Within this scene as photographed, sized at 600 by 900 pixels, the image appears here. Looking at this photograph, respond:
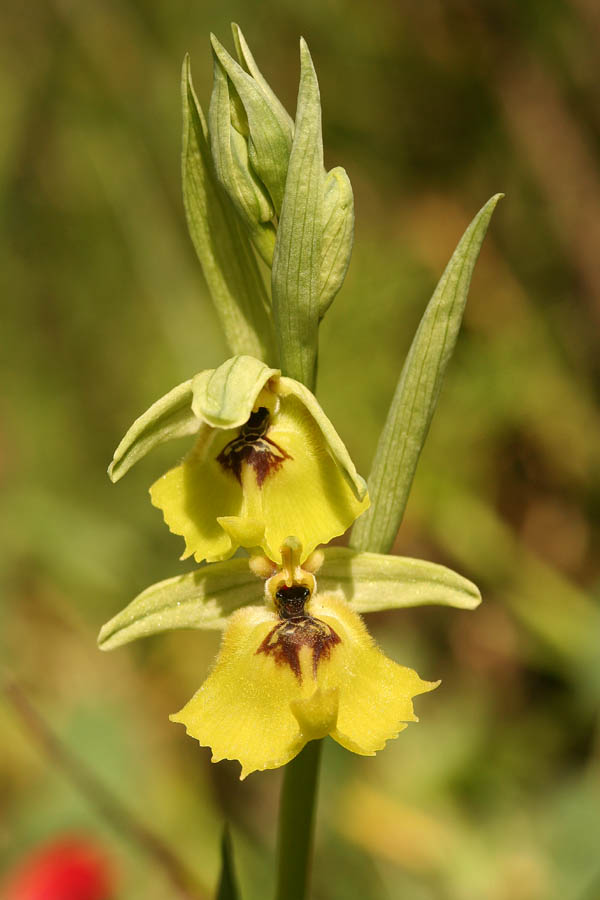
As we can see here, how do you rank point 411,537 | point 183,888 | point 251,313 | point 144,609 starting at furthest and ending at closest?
1. point 411,537
2. point 183,888
3. point 251,313
4. point 144,609

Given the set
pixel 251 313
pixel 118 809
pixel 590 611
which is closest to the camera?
pixel 251 313

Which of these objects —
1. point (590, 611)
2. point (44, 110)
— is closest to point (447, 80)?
point (44, 110)

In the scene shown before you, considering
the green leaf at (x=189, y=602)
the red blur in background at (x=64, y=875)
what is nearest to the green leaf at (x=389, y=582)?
the green leaf at (x=189, y=602)

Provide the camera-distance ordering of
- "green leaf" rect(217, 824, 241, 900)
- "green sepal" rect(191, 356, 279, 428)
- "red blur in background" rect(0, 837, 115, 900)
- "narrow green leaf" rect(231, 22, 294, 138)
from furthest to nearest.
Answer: "red blur in background" rect(0, 837, 115, 900)
"green leaf" rect(217, 824, 241, 900)
"narrow green leaf" rect(231, 22, 294, 138)
"green sepal" rect(191, 356, 279, 428)

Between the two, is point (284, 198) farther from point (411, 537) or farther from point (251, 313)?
point (411, 537)

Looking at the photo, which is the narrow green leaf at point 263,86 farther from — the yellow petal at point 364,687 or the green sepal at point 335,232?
the yellow petal at point 364,687

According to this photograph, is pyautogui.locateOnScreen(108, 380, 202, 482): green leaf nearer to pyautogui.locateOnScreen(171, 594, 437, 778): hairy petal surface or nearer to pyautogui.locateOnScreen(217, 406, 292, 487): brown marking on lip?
pyautogui.locateOnScreen(217, 406, 292, 487): brown marking on lip

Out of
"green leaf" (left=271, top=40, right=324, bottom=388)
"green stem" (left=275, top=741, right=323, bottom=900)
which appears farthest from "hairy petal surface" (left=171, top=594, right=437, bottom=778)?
"green leaf" (left=271, top=40, right=324, bottom=388)
